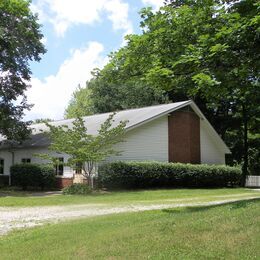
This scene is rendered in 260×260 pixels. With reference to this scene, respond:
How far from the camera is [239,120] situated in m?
46.0

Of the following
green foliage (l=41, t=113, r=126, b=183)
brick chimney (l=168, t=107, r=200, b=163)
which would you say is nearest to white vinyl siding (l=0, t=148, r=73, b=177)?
green foliage (l=41, t=113, r=126, b=183)

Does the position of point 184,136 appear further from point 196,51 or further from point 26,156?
point 196,51

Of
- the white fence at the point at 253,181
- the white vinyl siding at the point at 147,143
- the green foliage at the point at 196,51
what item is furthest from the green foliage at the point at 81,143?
the white fence at the point at 253,181

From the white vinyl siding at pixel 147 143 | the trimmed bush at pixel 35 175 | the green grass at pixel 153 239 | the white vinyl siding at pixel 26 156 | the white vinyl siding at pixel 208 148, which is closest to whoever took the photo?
the green grass at pixel 153 239

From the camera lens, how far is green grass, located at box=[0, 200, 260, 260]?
777 cm

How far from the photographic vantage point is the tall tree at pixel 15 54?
27.6 metres

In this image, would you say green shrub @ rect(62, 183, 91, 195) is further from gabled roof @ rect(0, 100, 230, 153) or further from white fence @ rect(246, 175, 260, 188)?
white fence @ rect(246, 175, 260, 188)

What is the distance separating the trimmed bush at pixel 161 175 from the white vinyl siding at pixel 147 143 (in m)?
1.52

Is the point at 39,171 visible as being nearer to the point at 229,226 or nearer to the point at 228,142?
the point at 229,226

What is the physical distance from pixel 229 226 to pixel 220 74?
440 centimetres

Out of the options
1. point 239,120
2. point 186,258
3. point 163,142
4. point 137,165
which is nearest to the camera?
point 186,258

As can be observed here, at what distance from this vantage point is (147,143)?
3200cm

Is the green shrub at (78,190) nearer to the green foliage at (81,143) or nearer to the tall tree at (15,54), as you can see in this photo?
the green foliage at (81,143)

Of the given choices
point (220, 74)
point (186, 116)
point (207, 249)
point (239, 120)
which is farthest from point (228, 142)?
point (207, 249)
